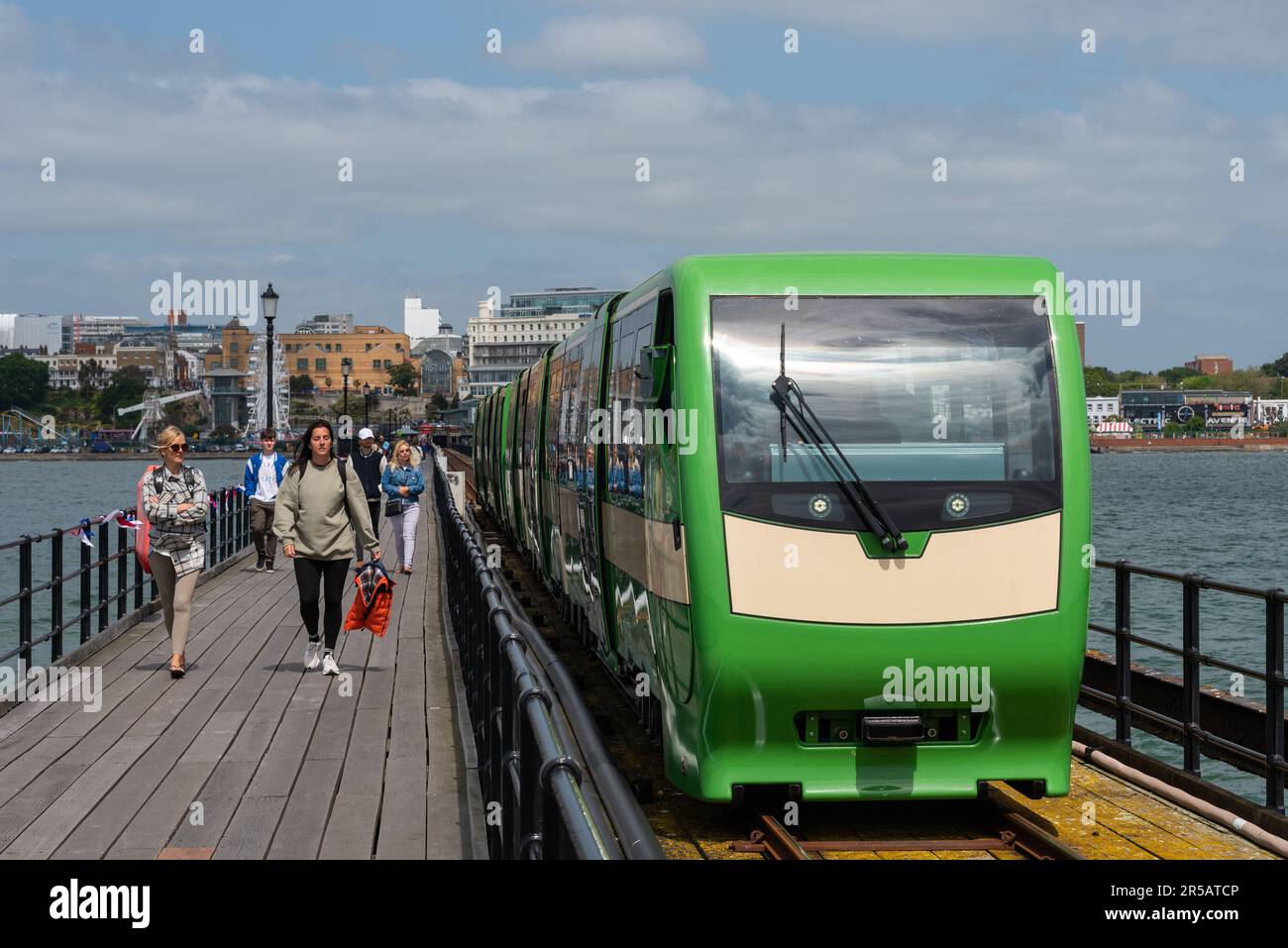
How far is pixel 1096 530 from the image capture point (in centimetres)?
6994

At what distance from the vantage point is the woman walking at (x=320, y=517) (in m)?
12.6

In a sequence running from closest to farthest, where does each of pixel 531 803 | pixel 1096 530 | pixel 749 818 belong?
pixel 531 803, pixel 749 818, pixel 1096 530

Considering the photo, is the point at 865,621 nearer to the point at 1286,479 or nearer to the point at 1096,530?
the point at 1096,530

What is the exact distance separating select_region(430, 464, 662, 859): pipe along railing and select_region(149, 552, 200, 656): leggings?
258cm

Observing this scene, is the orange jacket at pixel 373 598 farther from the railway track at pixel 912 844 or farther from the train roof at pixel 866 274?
the railway track at pixel 912 844

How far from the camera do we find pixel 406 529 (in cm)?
2166

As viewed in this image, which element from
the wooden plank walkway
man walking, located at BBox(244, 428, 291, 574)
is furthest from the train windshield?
man walking, located at BBox(244, 428, 291, 574)

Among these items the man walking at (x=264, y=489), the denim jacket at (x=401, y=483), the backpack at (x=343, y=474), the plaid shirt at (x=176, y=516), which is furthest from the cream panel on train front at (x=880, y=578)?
the man walking at (x=264, y=489)

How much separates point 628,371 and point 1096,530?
61759 millimetres

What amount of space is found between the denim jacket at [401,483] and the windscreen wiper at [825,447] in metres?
13.1

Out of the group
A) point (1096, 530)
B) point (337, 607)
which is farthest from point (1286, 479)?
point (337, 607)

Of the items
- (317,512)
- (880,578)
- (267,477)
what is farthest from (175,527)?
(267,477)

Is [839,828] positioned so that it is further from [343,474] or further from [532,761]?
[343,474]
